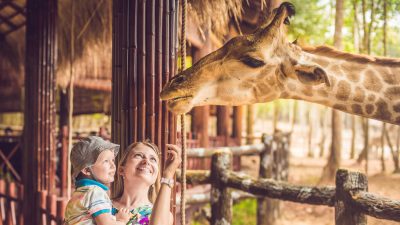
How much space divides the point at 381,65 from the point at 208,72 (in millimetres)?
1132

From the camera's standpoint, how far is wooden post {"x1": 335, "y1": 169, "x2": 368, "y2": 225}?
106 inches

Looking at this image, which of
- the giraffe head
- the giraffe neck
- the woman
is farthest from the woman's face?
the giraffe neck

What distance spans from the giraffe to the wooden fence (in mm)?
540

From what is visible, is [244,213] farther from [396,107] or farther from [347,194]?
[396,107]

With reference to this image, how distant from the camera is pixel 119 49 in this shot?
7.45 feet

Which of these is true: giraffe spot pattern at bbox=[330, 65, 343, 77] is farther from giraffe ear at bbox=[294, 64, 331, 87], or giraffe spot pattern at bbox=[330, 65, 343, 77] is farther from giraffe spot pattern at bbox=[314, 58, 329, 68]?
giraffe ear at bbox=[294, 64, 331, 87]

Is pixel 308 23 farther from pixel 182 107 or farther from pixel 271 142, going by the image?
pixel 182 107

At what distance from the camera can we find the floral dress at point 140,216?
5.50 feet

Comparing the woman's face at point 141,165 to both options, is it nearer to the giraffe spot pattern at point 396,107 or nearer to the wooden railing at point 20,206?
the giraffe spot pattern at point 396,107

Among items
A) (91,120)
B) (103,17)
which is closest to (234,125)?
(103,17)

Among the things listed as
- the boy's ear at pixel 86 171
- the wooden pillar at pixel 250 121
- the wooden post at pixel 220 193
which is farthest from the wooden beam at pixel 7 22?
the wooden pillar at pixel 250 121

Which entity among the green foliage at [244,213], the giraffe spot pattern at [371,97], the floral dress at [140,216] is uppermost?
the giraffe spot pattern at [371,97]

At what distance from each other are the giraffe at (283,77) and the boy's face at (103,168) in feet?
1.61

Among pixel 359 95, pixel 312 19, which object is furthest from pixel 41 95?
pixel 312 19
